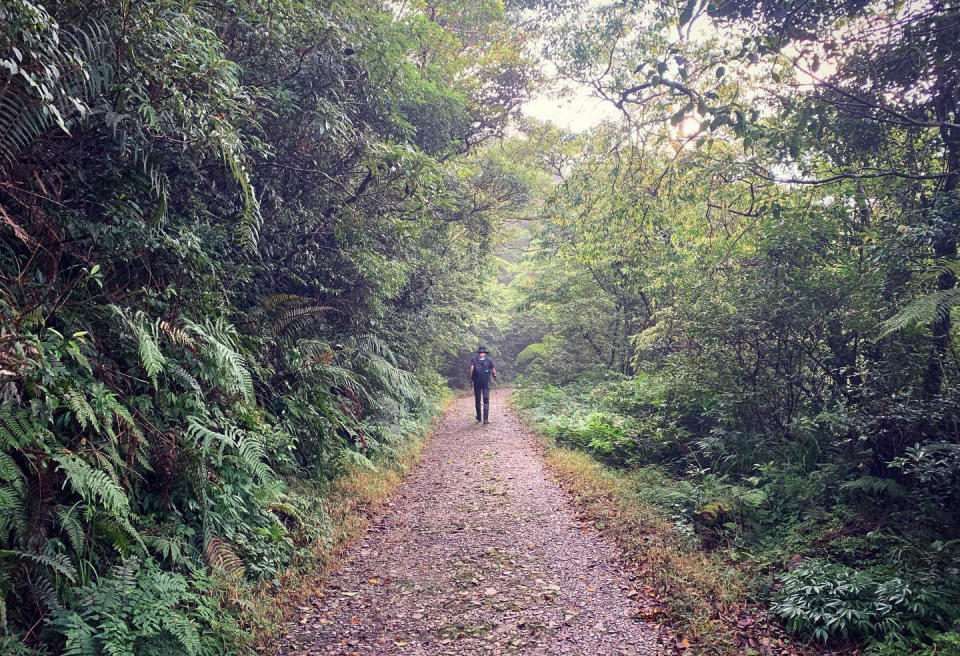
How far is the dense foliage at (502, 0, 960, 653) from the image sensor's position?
4.41 meters

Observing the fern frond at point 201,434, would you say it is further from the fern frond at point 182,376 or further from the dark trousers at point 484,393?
the dark trousers at point 484,393

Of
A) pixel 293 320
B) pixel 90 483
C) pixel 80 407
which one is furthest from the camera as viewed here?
pixel 293 320

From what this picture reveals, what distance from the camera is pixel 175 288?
446 cm

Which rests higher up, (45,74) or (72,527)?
(45,74)

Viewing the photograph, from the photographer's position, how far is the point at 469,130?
1266 cm

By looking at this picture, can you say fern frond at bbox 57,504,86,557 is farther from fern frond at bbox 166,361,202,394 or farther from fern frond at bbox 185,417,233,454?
fern frond at bbox 166,361,202,394

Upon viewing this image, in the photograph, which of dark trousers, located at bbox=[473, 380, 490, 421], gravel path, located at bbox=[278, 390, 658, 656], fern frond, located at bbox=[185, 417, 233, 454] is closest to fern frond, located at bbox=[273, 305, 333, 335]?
fern frond, located at bbox=[185, 417, 233, 454]

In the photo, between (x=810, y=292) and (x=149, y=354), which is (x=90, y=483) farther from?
(x=810, y=292)

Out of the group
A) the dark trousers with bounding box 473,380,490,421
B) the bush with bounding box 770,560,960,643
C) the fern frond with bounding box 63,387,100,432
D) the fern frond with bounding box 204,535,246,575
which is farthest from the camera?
the dark trousers with bounding box 473,380,490,421

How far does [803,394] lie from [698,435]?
1.76 m

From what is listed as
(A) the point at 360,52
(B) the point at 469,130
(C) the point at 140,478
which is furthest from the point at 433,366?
(C) the point at 140,478

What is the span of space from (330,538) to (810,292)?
21.8 ft

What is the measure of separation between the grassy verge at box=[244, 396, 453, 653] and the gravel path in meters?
0.13

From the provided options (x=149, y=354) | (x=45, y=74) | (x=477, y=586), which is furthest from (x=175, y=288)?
(x=477, y=586)
